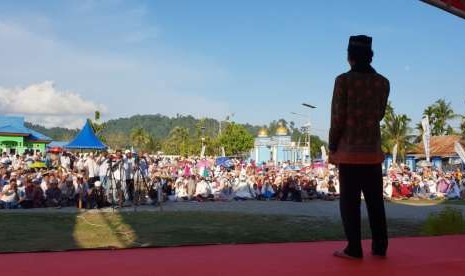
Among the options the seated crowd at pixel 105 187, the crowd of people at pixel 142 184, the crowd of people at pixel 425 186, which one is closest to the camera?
the seated crowd at pixel 105 187

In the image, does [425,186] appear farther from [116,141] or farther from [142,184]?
[116,141]

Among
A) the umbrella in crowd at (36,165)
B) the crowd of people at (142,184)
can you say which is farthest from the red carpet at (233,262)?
the umbrella in crowd at (36,165)

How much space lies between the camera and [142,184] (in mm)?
15031

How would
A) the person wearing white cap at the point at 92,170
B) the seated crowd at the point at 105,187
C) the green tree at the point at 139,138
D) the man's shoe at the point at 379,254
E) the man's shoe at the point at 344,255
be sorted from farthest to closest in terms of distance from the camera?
the green tree at the point at 139,138 < the person wearing white cap at the point at 92,170 < the seated crowd at the point at 105,187 < the man's shoe at the point at 379,254 < the man's shoe at the point at 344,255

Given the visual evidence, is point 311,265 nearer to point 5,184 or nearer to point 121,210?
point 121,210

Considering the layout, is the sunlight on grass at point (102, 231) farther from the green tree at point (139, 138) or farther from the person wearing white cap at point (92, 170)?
the green tree at point (139, 138)

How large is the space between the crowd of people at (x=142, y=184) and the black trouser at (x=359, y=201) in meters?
9.96

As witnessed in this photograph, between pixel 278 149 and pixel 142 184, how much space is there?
41717 mm

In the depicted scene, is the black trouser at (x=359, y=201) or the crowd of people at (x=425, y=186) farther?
the crowd of people at (x=425, y=186)

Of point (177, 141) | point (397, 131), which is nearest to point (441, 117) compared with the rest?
point (397, 131)

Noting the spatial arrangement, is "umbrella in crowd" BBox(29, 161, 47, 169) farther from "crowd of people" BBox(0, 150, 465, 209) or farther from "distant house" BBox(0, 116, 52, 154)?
"distant house" BBox(0, 116, 52, 154)

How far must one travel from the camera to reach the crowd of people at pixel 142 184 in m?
13.5

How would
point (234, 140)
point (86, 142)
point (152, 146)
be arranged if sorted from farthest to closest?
point (152, 146) → point (234, 140) → point (86, 142)

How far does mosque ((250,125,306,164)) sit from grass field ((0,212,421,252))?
138 ft
